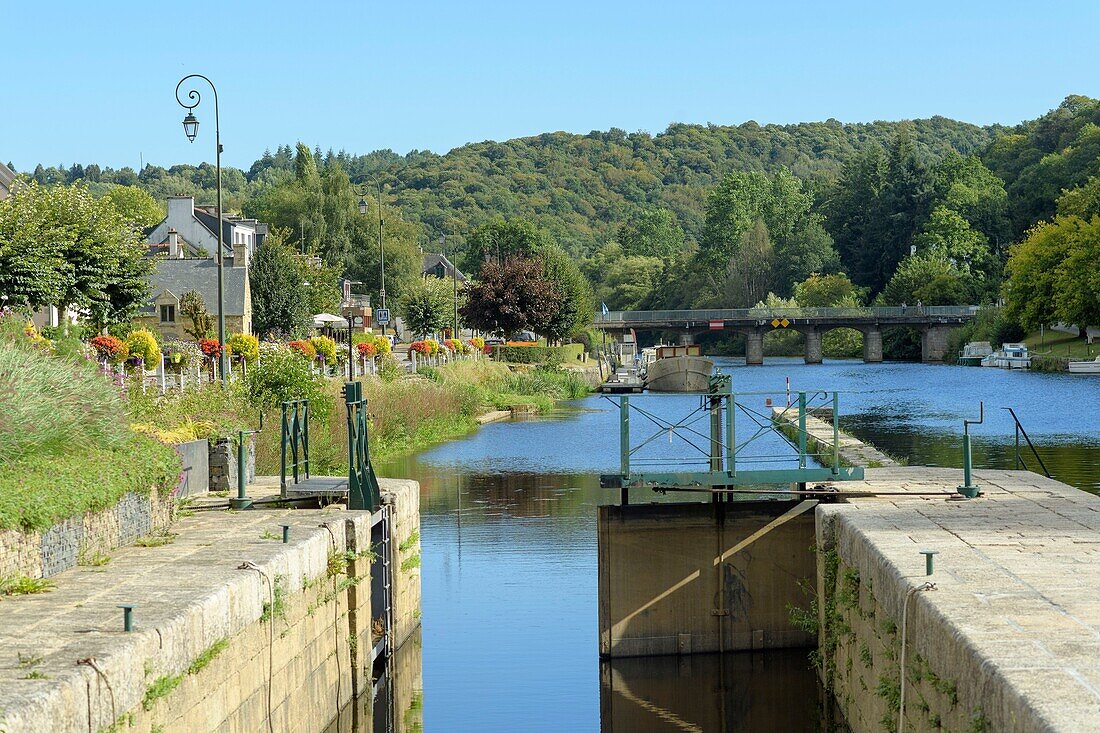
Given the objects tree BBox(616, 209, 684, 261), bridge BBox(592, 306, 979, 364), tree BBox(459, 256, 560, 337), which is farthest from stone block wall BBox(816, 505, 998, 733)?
tree BBox(616, 209, 684, 261)

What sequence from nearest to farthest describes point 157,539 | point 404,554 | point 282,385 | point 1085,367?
point 157,539
point 404,554
point 282,385
point 1085,367

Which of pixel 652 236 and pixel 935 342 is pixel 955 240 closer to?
pixel 935 342

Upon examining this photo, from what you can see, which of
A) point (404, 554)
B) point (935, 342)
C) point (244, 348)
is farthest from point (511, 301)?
point (404, 554)

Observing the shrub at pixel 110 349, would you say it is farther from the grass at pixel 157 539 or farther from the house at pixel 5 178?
the house at pixel 5 178

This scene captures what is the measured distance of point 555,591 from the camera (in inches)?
843

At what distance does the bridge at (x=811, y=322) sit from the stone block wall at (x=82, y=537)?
92247 mm

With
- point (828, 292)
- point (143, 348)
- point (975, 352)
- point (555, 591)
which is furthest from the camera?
point (828, 292)

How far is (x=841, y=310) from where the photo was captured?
4454 inches

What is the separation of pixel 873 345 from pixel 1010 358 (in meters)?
26.1

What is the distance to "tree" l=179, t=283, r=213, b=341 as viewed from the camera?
47.4 meters

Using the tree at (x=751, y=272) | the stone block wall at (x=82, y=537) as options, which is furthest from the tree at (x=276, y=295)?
the tree at (x=751, y=272)

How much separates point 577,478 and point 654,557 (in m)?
18.0

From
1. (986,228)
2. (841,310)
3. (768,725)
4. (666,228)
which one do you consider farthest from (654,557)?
(666,228)

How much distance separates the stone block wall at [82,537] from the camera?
11.5m
